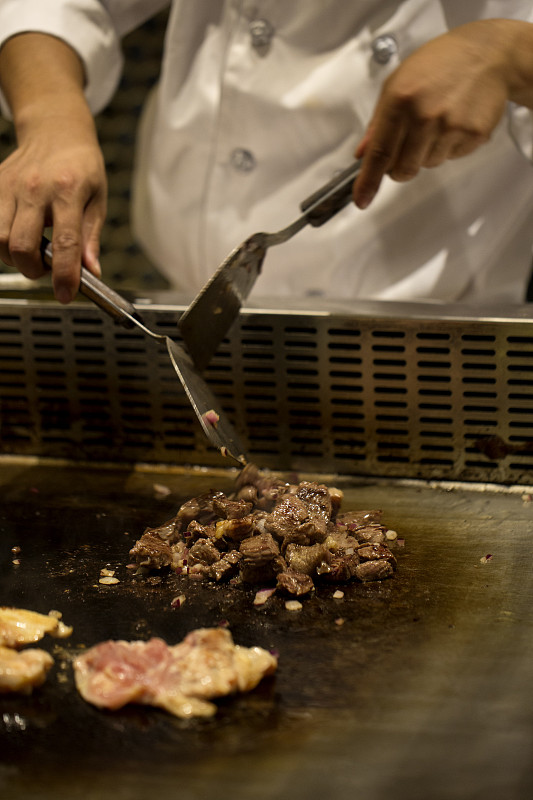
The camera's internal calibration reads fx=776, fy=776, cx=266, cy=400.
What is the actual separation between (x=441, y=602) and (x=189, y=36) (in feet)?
5.03

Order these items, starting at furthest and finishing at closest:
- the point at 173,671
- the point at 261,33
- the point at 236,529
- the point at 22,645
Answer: the point at 261,33
the point at 236,529
the point at 22,645
the point at 173,671

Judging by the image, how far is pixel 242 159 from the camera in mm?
1970

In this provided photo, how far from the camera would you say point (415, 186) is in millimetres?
1877

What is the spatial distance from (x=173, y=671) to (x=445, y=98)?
44.0 inches

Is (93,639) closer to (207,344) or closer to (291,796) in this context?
(291,796)

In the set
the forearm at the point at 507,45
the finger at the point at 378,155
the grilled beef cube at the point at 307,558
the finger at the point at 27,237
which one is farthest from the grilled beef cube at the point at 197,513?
the forearm at the point at 507,45

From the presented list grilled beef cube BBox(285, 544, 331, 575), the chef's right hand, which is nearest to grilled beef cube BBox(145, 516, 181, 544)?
grilled beef cube BBox(285, 544, 331, 575)

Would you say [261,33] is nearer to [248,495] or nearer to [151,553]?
[248,495]

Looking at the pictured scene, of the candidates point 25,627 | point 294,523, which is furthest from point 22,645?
point 294,523

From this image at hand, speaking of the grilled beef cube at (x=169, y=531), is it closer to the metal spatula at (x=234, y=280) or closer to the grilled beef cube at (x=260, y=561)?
the grilled beef cube at (x=260, y=561)

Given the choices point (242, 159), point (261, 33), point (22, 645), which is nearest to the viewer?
point (22, 645)

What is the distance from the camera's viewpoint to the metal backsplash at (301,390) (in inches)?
63.9

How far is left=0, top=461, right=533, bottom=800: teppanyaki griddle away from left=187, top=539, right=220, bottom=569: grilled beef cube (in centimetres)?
5

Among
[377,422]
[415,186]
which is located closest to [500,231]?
[415,186]
